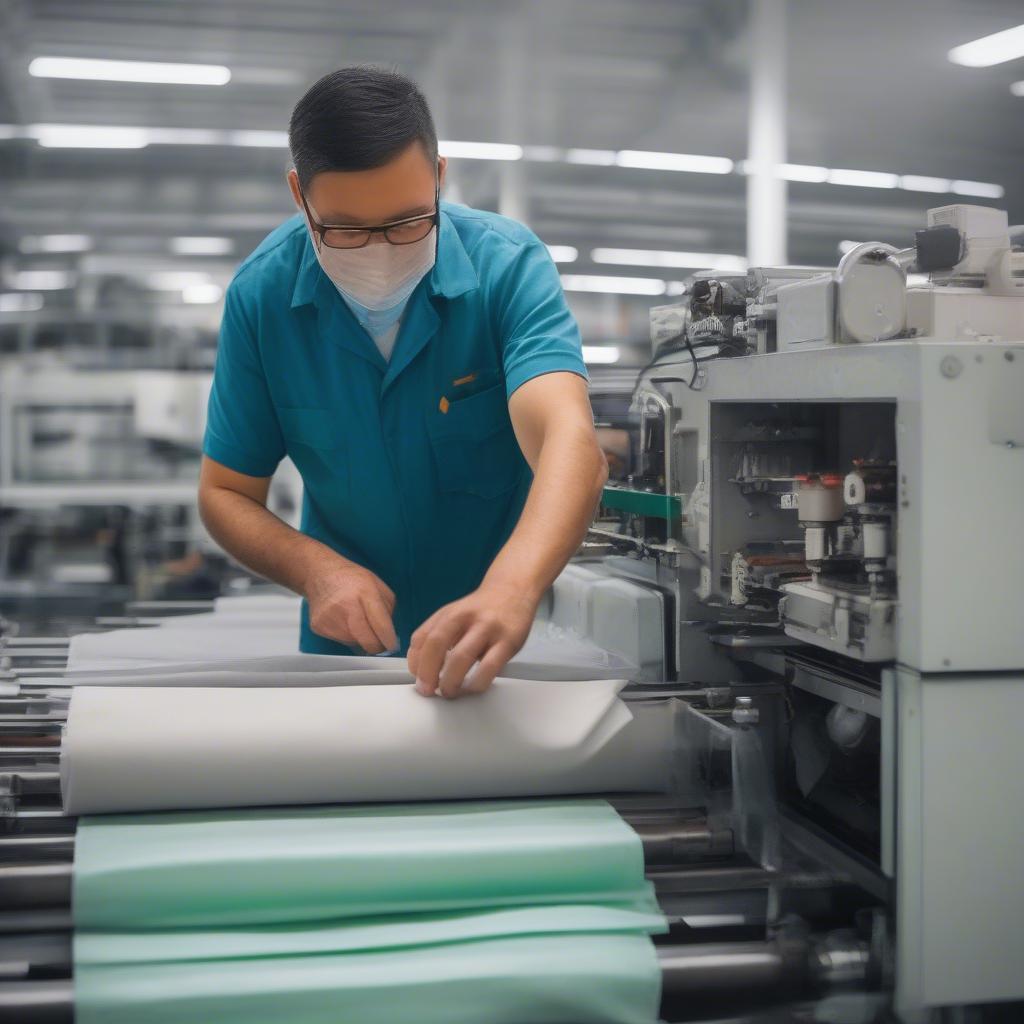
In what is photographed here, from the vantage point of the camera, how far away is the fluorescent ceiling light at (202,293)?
239 inches

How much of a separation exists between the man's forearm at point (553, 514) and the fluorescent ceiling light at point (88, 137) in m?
5.67

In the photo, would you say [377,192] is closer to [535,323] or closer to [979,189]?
[535,323]

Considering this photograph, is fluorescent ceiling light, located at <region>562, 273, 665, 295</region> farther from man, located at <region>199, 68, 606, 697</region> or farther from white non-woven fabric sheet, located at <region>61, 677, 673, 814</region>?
white non-woven fabric sheet, located at <region>61, 677, 673, 814</region>

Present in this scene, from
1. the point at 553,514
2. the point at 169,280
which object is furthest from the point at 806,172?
the point at 553,514

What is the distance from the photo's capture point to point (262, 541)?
134 cm

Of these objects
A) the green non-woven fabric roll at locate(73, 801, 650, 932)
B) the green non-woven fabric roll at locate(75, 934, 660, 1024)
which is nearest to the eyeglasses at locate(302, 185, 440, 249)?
the green non-woven fabric roll at locate(73, 801, 650, 932)

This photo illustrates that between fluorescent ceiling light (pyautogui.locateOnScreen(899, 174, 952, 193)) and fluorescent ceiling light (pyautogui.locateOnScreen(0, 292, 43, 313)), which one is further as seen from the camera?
fluorescent ceiling light (pyautogui.locateOnScreen(899, 174, 952, 193))

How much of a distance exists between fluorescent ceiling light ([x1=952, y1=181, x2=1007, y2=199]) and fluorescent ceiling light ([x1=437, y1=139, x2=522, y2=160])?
2.95m

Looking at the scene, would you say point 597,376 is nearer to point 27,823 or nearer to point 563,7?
point 27,823

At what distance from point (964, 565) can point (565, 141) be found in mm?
6024

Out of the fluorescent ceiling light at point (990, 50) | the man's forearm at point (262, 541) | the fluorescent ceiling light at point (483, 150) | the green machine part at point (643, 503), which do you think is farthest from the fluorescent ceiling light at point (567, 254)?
the man's forearm at point (262, 541)

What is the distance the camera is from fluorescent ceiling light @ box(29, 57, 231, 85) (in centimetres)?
573

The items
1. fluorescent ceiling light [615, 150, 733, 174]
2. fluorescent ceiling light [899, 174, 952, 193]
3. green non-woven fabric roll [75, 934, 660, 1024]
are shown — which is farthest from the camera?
fluorescent ceiling light [899, 174, 952, 193]

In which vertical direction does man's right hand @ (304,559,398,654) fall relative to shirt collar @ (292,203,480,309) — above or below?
below
